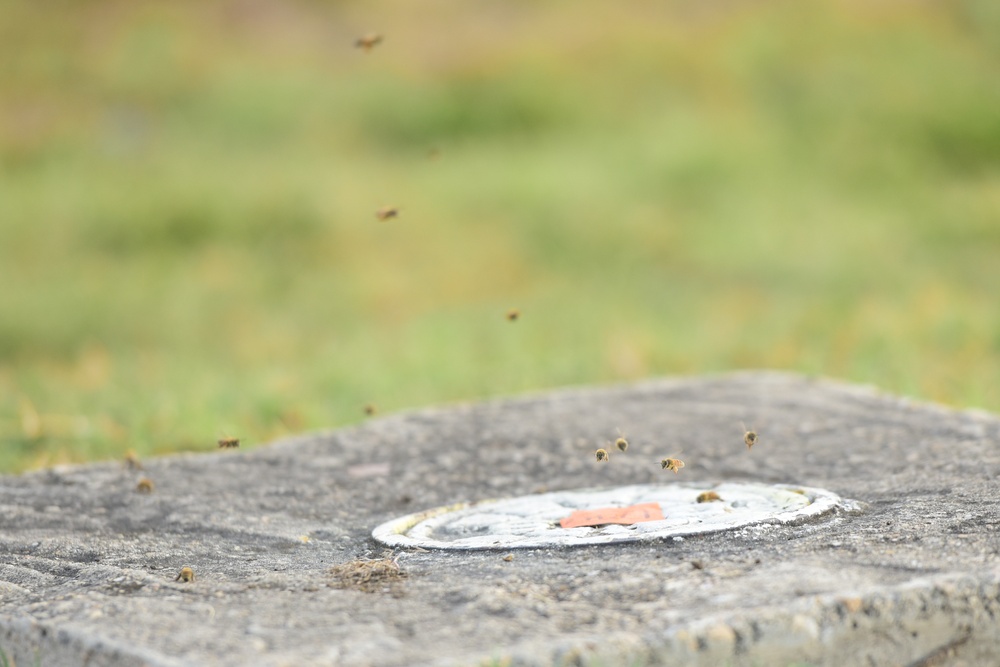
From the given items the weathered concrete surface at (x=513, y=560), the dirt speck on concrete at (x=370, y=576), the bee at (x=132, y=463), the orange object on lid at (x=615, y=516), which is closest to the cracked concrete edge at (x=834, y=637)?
the weathered concrete surface at (x=513, y=560)

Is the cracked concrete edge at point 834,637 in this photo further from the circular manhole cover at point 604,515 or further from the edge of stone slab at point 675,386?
the edge of stone slab at point 675,386

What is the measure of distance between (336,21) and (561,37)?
2100 mm

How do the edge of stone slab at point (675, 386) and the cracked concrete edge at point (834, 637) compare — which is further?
the edge of stone slab at point (675, 386)

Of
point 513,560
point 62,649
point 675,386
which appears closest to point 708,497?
point 513,560

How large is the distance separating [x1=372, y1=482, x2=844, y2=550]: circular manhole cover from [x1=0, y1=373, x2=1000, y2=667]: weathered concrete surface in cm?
5

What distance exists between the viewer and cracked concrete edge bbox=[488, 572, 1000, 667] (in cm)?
175

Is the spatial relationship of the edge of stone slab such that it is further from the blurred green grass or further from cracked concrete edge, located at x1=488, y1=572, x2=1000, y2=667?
cracked concrete edge, located at x1=488, y1=572, x2=1000, y2=667

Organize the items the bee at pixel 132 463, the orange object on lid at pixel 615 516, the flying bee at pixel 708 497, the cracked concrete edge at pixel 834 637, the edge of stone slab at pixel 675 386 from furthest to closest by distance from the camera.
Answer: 1. the edge of stone slab at pixel 675 386
2. the bee at pixel 132 463
3. the flying bee at pixel 708 497
4. the orange object on lid at pixel 615 516
5. the cracked concrete edge at pixel 834 637

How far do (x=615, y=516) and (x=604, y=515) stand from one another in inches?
1.0

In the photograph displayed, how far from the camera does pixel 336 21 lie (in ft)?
39.3

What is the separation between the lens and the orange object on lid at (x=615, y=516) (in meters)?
2.44

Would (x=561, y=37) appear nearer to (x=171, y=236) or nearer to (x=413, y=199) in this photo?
(x=413, y=199)

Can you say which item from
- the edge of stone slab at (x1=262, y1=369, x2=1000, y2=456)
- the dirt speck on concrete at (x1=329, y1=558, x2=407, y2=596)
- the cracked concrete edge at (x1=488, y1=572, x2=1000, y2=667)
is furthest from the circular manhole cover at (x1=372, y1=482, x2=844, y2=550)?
the edge of stone slab at (x1=262, y1=369, x2=1000, y2=456)

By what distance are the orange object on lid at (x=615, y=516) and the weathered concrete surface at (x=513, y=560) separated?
18 cm
